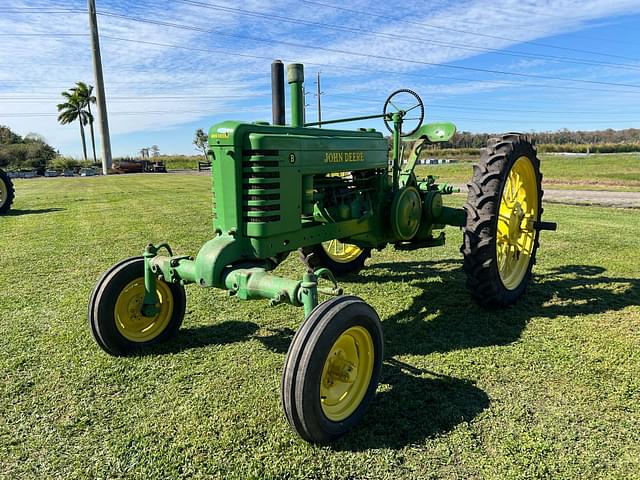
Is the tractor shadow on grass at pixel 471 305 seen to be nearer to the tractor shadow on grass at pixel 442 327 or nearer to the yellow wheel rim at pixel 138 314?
the tractor shadow on grass at pixel 442 327

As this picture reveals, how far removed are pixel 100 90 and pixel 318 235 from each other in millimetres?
43940

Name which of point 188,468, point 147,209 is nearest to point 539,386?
point 188,468

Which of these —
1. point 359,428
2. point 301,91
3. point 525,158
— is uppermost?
point 301,91

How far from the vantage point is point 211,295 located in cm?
516

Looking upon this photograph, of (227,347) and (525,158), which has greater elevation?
(525,158)

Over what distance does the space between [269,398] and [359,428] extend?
633 mm

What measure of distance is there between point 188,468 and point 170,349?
153 cm

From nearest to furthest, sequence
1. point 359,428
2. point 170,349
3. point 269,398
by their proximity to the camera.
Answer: point 359,428 < point 269,398 < point 170,349

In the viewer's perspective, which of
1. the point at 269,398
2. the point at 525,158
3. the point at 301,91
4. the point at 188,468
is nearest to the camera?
the point at 188,468

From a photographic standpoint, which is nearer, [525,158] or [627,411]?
[627,411]

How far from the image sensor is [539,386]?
10.4 ft

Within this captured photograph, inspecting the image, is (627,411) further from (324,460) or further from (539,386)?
(324,460)

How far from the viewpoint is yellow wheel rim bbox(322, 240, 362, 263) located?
5.98 meters

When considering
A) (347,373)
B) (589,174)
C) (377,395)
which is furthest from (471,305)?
(589,174)
